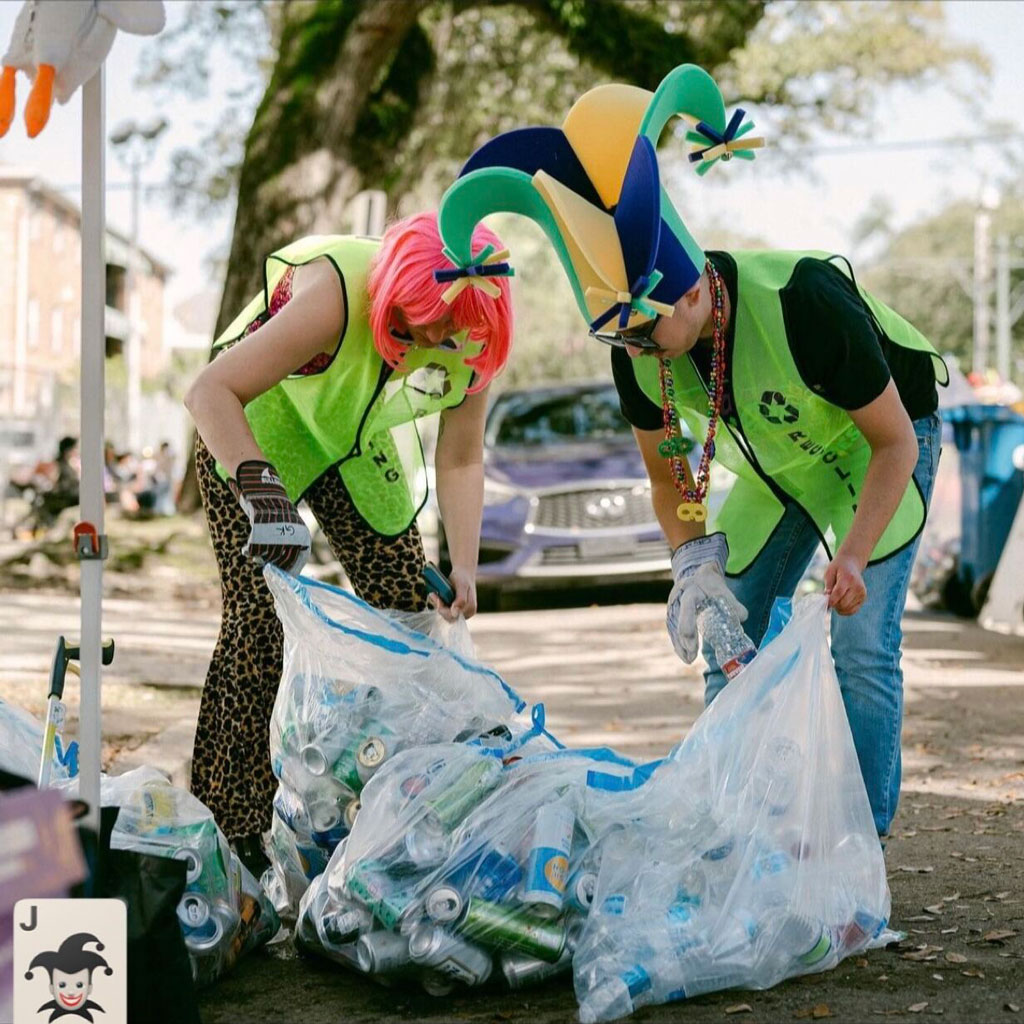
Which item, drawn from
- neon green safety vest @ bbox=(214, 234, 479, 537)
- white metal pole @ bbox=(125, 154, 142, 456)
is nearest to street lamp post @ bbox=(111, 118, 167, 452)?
white metal pole @ bbox=(125, 154, 142, 456)

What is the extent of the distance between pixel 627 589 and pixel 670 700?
14.1ft

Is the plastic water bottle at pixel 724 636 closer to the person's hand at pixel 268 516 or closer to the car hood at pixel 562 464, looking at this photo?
the person's hand at pixel 268 516

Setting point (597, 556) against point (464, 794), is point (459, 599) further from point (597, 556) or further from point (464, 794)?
point (597, 556)

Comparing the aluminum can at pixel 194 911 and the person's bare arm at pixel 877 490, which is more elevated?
the person's bare arm at pixel 877 490

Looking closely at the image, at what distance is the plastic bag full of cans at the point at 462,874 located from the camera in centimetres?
274

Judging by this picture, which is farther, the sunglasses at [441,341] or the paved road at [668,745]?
the sunglasses at [441,341]

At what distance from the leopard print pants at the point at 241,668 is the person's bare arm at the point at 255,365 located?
422 millimetres

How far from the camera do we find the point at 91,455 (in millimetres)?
2531

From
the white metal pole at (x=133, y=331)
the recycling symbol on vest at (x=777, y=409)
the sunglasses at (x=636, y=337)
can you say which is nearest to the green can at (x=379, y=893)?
the sunglasses at (x=636, y=337)

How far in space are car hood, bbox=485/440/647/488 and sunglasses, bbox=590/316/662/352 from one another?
7.37 metres

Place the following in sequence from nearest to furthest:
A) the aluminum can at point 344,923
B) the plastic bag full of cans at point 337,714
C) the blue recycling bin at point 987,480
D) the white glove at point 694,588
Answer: the aluminum can at point 344,923 → the plastic bag full of cans at point 337,714 → the white glove at point 694,588 → the blue recycling bin at point 987,480

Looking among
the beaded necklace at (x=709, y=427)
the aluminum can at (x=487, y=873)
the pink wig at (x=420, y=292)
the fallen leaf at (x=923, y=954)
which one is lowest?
the fallen leaf at (x=923, y=954)

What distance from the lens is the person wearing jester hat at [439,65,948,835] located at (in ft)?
9.57

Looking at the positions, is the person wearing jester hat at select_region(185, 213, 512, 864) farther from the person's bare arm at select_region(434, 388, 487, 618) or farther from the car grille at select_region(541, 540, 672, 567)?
the car grille at select_region(541, 540, 672, 567)
